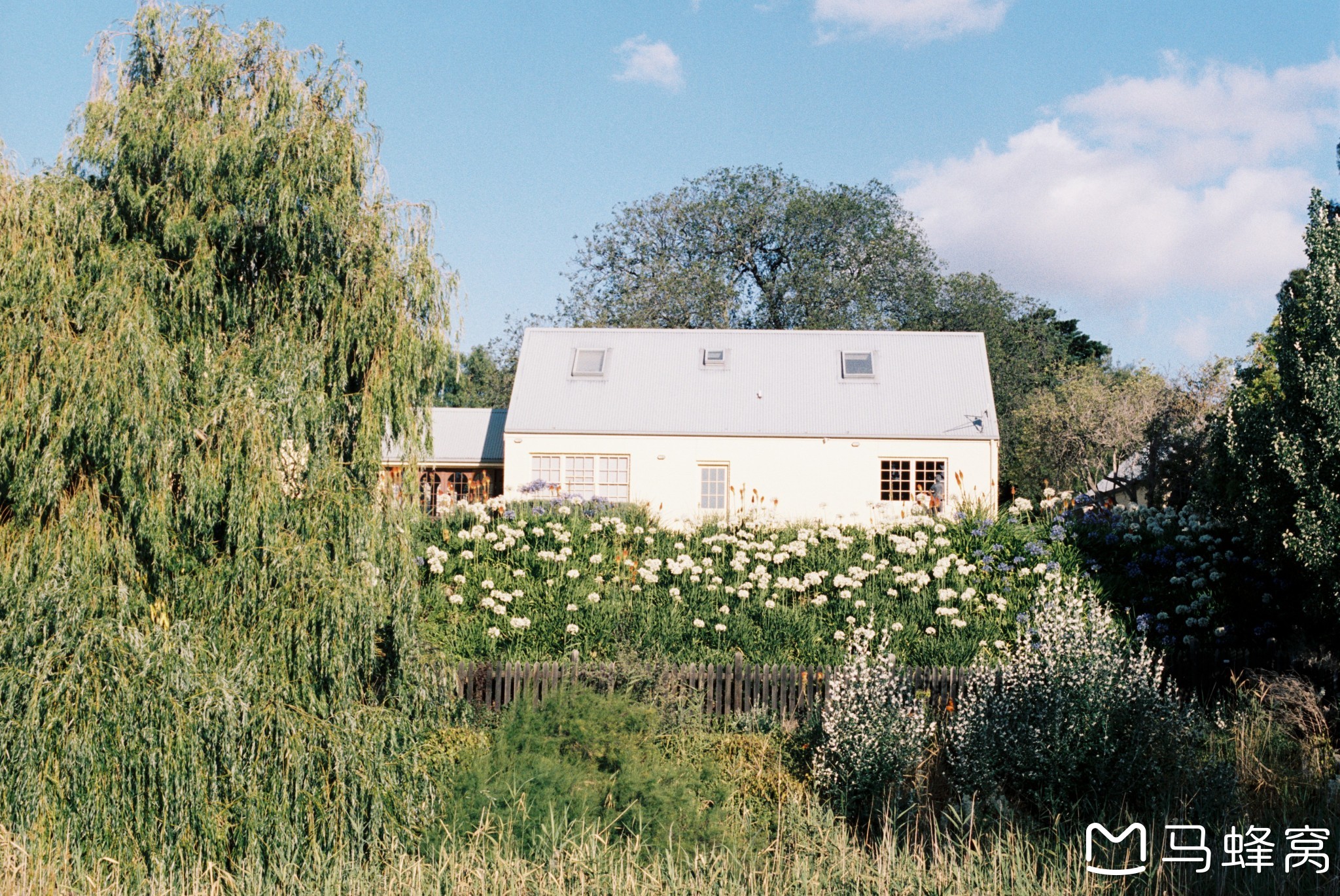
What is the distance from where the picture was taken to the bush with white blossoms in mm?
7891

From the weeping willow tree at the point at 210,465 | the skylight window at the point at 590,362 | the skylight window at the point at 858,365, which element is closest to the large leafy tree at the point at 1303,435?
the weeping willow tree at the point at 210,465

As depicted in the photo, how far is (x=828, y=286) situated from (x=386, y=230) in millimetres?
30671

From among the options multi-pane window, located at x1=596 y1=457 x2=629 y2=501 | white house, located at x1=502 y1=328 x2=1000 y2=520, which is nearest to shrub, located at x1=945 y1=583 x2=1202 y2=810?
white house, located at x1=502 y1=328 x2=1000 y2=520

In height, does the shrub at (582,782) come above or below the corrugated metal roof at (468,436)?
below

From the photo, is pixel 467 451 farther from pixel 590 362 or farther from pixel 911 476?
pixel 911 476

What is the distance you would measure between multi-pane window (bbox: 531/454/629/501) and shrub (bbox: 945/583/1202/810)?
14.7 meters

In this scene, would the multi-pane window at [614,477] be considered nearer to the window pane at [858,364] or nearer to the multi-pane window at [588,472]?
the multi-pane window at [588,472]

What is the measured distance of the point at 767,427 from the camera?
22.3 metres

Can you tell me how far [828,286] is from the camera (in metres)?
36.8

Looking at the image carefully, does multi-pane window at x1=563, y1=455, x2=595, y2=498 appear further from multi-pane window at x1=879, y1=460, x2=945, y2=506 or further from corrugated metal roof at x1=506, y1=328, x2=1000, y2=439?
multi-pane window at x1=879, y1=460, x2=945, y2=506

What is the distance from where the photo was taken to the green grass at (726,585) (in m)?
11.0

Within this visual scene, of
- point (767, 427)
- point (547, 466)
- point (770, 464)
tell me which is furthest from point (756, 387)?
point (547, 466)

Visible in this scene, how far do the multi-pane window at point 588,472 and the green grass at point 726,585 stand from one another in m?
8.78

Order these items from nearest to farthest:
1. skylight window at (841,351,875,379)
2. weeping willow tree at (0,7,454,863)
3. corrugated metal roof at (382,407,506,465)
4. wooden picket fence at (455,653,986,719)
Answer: weeping willow tree at (0,7,454,863) < wooden picket fence at (455,653,986,719) < skylight window at (841,351,875,379) < corrugated metal roof at (382,407,506,465)
